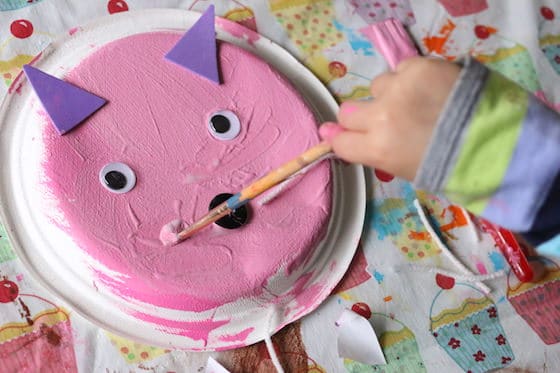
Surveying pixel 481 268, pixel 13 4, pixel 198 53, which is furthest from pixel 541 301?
pixel 13 4

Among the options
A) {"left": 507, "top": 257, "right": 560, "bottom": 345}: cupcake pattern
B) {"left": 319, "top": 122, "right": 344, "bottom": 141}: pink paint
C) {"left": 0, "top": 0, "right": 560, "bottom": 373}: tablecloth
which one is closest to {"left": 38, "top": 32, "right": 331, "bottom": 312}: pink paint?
{"left": 0, "top": 0, "right": 560, "bottom": 373}: tablecloth

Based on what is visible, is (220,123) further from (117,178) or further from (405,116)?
(405,116)

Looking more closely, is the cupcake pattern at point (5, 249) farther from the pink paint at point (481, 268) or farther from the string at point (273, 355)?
Answer: the pink paint at point (481, 268)

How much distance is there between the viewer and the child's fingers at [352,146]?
546mm

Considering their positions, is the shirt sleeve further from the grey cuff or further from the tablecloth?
the tablecloth

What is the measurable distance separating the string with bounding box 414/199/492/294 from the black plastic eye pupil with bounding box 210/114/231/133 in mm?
339

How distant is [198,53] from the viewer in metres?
0.83

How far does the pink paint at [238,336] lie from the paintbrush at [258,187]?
0.51ft

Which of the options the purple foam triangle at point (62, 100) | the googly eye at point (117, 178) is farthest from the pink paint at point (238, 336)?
the purple foam triangle at point (62, 100)

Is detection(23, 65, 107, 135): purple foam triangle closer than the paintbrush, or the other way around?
the paintbrush

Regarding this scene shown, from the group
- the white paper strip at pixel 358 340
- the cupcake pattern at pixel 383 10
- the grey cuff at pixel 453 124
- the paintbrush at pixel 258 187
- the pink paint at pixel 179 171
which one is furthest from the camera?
the cupcake pattern at pixel 383 10

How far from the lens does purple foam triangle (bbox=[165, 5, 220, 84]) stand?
2.71 feet

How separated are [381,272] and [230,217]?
27 cm

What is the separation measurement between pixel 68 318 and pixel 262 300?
252mm
